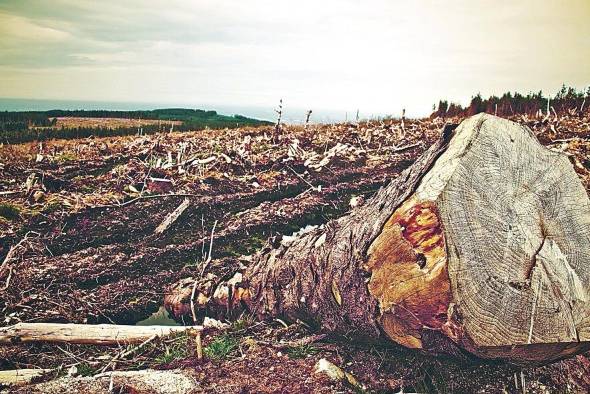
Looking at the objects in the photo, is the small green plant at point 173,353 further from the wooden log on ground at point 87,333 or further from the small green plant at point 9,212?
the small green plant at point 9,212

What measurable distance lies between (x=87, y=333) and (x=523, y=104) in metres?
13.3

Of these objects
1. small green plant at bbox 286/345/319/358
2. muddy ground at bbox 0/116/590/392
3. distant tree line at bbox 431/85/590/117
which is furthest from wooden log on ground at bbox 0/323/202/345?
distant tree line at bbox 431/85/590/117

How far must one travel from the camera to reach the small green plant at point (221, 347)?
3.04 meters

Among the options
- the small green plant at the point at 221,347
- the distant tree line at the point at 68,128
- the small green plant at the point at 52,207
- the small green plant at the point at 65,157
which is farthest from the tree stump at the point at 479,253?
the distant tree line at the point at 68,128

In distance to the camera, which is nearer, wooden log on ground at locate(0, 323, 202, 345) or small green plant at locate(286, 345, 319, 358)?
small green plant at locate(286, 345, 319, 358)

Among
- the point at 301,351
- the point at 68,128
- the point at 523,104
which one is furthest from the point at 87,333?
the point at 68,128

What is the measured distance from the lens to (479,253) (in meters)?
2.04

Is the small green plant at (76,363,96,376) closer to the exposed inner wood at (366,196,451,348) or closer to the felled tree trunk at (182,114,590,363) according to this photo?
the felled tree trunk at (182,114,590,363)

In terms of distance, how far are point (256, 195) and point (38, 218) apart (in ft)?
Answer: 10.2

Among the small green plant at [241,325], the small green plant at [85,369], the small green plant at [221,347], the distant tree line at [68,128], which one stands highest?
the distant tree line at [68,128]

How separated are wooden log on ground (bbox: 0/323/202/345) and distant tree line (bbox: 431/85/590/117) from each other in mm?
9464

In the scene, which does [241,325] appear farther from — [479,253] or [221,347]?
[479,253]

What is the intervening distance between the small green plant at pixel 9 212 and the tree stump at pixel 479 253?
468cm

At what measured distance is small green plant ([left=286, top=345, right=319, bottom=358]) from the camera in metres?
2.98
